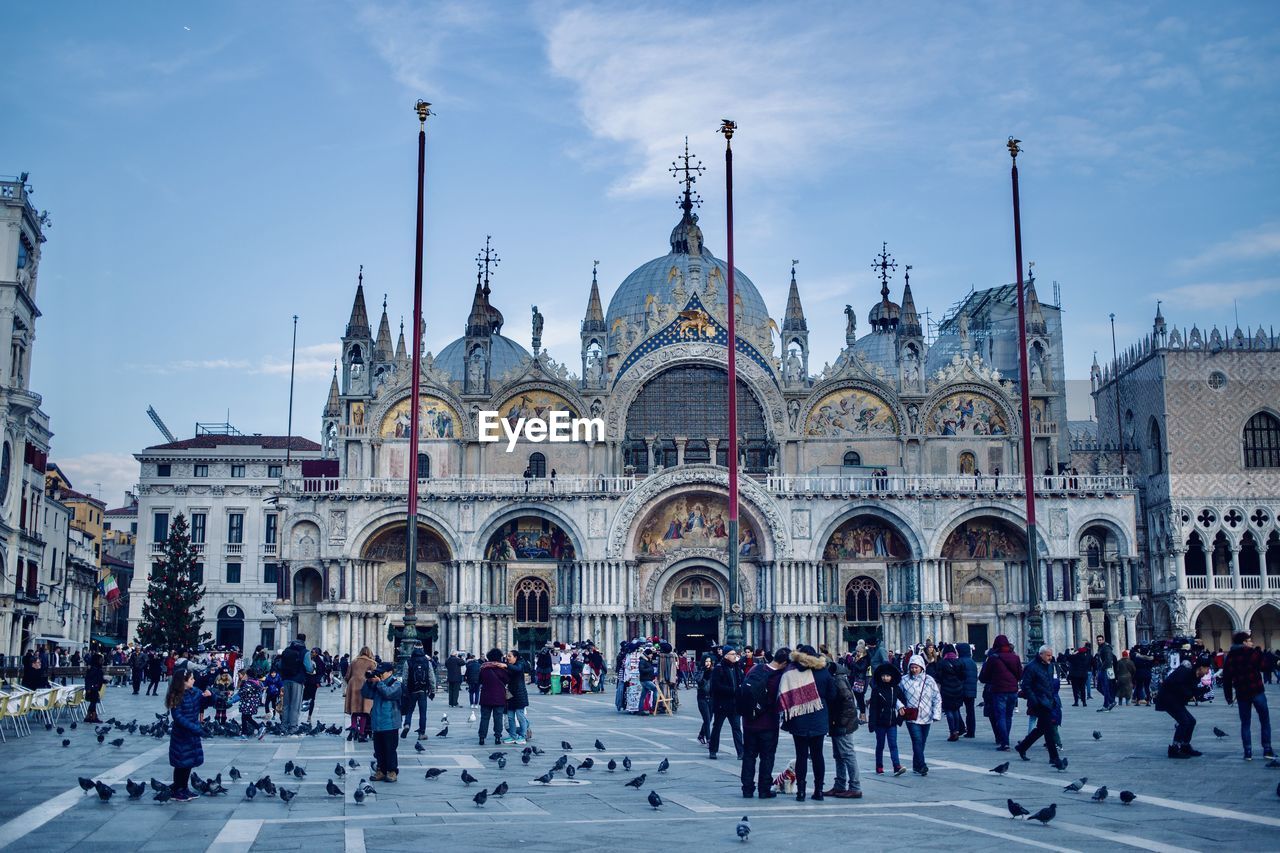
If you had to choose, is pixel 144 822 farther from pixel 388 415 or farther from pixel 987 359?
pixel 987 359

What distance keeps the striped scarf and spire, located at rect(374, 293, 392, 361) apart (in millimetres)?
44691

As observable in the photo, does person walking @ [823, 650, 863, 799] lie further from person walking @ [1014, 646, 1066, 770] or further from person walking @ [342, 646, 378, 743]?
person walking @ [342, 646, 378, 743]

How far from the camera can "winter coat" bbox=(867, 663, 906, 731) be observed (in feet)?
56.6

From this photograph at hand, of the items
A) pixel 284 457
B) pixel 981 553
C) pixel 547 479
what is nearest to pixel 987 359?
pixel 981 553

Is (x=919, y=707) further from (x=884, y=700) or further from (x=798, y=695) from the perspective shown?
(x=798, y=695)

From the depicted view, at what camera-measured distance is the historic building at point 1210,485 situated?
56125 mm

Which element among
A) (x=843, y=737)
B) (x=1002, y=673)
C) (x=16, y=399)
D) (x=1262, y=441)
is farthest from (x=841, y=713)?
(x=1262, y=441)

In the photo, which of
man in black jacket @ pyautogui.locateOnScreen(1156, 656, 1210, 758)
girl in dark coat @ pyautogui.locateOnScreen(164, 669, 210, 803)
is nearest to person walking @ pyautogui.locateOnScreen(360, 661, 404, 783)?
girl in dark coat @ pyautogui.locateOnScreen(164, 669, 210, 803)

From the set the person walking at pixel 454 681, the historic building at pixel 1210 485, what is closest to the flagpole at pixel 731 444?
the person walking at pixel 454 681

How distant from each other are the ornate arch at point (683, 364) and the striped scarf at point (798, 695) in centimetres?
3947

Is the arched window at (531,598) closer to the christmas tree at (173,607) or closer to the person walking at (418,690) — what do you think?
the christmas tree at (173,607)

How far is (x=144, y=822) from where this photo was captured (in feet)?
43.3

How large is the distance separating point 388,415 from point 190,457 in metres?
23.7

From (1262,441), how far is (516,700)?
150 ft
